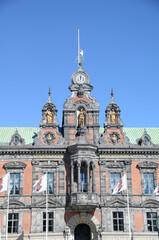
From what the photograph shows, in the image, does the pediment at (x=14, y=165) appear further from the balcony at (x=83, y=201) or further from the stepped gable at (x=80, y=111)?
the balcony at (x=83, y=201)

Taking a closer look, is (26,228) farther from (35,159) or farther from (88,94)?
(88,94)

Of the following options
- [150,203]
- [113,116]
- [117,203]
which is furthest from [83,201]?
[113,116]

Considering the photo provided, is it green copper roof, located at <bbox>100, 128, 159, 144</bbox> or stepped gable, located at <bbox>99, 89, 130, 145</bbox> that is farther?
green copper roof, located at <bbox>100, 128, 159, 144</bbox>

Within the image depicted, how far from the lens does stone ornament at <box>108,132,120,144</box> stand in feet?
134

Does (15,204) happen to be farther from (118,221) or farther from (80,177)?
(118,221)

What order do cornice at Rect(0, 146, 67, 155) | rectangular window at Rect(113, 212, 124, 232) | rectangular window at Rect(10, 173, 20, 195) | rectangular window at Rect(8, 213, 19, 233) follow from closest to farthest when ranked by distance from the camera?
rectangular window at Rect(8, 213, 19, 233)
rectangular window at Rect(113, 212, 124, 232)
rectangular window at Rect(10, 173, 20, 195)
cornice at Rect(0, 146, 67, 155)

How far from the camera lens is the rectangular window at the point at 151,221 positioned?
3738 centimetres

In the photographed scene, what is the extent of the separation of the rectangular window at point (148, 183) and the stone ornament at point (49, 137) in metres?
11.9

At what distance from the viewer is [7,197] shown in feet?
123

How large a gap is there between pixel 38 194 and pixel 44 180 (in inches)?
185

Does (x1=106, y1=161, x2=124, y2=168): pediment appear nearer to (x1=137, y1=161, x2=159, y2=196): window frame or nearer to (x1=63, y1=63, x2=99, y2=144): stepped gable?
(x1=137, y1=161, x2=159, y2=196): window frame

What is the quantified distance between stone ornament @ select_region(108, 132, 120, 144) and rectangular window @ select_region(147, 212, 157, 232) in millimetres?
9322

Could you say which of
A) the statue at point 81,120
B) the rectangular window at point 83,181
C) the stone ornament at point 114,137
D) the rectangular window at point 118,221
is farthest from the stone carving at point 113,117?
the rectangular window at point 118,221

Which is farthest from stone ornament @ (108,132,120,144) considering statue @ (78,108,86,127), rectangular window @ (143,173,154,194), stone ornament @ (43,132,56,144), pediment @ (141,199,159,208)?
pediment @ (141,199,159,208)
